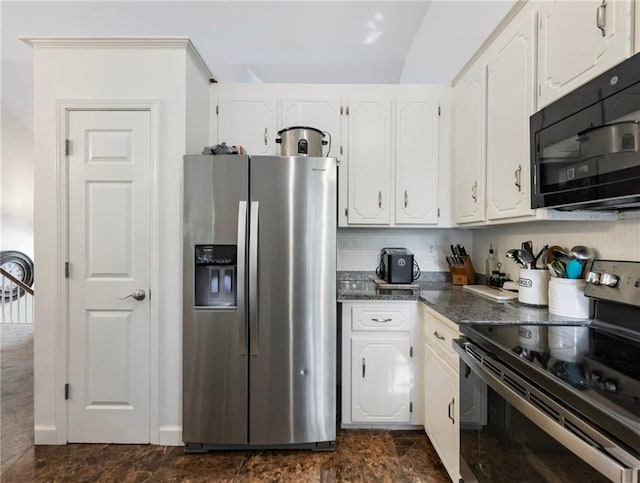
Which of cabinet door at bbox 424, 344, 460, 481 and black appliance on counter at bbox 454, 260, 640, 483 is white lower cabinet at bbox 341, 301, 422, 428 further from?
black appliance on counter at bbox 454, 260, 640, 483

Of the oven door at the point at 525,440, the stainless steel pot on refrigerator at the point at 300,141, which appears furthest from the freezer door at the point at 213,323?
the oven door at the point at 525,440

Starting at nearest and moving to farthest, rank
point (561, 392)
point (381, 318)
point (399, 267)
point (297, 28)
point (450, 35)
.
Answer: point (561, 392), point (381, 318), point (399, 267), point (450, 35), point (297, 28)

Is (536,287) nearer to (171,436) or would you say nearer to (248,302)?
(248,302)

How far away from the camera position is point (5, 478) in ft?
5.33

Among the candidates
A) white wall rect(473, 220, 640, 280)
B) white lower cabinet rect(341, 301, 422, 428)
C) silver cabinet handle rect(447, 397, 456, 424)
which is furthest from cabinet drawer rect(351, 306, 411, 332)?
white wall rect(473, 220, 640, 280)

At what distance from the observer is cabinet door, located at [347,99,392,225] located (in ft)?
7.73

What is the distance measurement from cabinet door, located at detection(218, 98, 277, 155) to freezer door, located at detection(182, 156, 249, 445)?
65cm

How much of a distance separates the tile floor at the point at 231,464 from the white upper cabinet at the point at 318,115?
205cm

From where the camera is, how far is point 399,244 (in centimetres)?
266

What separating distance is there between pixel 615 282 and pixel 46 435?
319 centimetres

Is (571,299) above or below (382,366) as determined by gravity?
above

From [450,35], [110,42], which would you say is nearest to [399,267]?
[450,35]

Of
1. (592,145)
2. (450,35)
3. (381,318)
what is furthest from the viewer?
(450,35)

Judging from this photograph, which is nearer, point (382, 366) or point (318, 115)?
point (382, 366)
